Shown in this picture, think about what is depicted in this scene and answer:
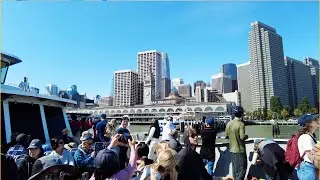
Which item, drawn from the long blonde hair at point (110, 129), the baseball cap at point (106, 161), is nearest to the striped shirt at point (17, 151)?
the baseball cap at point (106, 161)

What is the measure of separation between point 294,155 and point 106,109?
132061mm

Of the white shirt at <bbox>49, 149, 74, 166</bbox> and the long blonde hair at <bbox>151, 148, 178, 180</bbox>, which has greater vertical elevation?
the long blonde hair at <bbox>151, 148, 178, 180</bbox>

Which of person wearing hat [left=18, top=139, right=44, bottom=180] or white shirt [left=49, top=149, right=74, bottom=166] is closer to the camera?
person wearing hat [left=18, top=139, right=44, bottom=180]

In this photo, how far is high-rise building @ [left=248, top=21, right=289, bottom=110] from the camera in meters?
167

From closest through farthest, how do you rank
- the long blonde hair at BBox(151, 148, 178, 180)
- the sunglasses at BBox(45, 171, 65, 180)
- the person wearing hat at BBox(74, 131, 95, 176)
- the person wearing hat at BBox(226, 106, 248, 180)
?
the sunglasses at BBox(45, 171, 65, 180)
the long blonde hair at BBox(151, 148, 178, 180)
the person wearing hat at BBox(74, 131, 95, 176)
the person wearing hat at BBox(226, 106, 248, 180)

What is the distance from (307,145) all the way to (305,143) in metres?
0.04

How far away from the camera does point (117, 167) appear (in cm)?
299

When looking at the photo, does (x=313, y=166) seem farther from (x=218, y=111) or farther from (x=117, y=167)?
(x=218, y=111)

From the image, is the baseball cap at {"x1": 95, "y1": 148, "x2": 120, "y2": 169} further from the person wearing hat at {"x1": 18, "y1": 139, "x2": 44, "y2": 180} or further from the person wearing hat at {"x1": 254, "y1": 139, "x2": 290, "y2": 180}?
the person wearing hat at {"x1": 254, "y1": 139, "x2": 290, "y2": 180}

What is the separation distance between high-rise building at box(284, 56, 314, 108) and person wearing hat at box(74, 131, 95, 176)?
179 m

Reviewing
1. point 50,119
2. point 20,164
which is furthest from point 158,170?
point 50,119

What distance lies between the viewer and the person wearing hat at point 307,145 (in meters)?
3.54

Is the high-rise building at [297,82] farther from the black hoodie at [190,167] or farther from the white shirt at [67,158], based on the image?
the white shirt at [67,158]

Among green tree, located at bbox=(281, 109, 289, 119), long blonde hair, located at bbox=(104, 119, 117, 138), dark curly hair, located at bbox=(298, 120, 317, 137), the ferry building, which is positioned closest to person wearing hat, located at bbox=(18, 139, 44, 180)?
long blonde hair, located at bbox=(104, 119, 117, 138)
